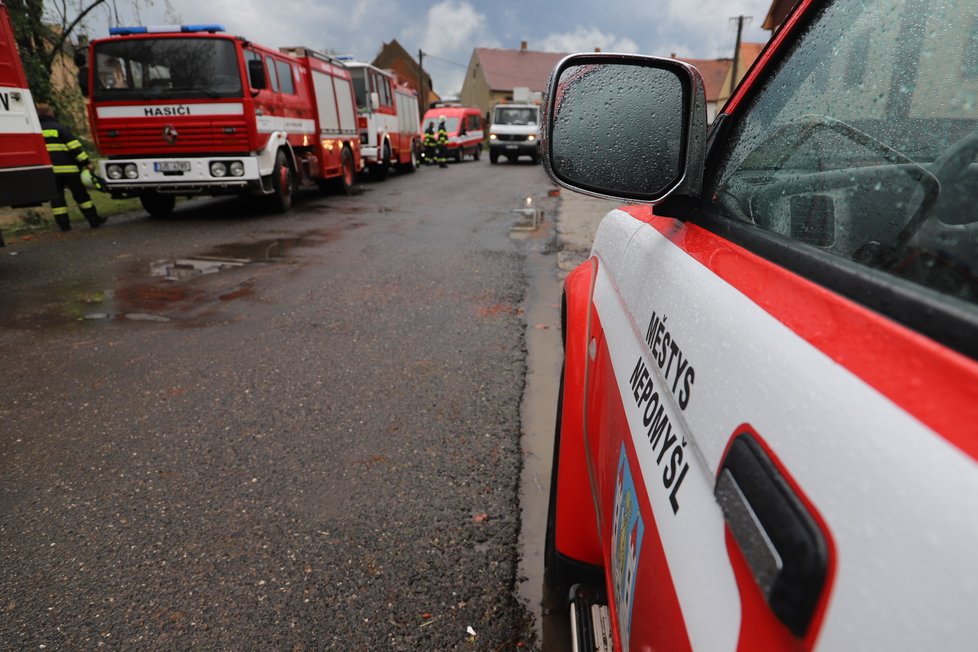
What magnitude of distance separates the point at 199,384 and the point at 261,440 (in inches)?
35.6

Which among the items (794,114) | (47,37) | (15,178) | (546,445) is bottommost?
(546,445)

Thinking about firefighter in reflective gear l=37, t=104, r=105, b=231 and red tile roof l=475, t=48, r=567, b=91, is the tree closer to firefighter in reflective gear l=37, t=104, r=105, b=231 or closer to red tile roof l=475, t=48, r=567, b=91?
firefighter in reflective gear l=37, t=104, r=105, b=231

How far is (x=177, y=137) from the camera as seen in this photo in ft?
31.0

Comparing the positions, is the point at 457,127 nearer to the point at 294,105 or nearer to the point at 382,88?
the point at 382,88

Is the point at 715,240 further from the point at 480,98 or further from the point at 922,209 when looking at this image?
the point at 480,98

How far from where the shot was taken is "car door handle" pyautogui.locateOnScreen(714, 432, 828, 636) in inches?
21.6

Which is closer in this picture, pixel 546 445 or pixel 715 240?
pixel 715 240

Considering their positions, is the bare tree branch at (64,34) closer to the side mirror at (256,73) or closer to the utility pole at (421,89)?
the side mirror at (256,73)

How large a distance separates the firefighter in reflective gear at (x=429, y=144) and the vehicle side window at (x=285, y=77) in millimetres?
14965

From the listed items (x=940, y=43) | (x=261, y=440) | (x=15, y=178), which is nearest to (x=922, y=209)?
(x=940, y=43)

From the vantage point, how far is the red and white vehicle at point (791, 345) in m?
0.50

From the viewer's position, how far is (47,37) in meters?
15.3

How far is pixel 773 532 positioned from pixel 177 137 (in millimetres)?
10526

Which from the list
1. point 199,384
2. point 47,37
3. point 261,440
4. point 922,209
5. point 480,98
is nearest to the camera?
point 922,209
